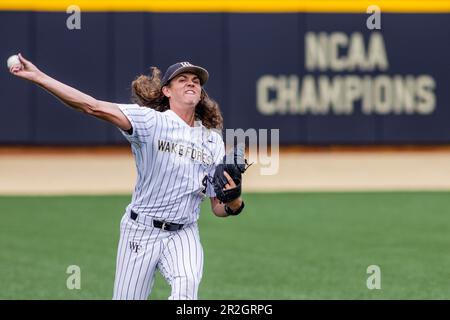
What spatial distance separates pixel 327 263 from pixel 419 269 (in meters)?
0.99

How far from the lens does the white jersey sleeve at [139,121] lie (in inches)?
257

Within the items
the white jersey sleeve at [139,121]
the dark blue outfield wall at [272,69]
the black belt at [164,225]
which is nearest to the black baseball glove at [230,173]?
the black belt at [164,225]

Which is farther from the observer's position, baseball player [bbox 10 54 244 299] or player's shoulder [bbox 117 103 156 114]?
baseball player [bbox 10 54 244 299]

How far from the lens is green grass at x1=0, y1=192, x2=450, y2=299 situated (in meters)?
10.1

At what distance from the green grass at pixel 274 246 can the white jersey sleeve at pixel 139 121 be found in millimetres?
3341

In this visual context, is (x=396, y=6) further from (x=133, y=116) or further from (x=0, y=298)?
(x=133, y=116)

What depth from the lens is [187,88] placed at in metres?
6.77

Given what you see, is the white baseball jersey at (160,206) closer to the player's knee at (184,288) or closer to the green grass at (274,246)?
the player's knee at (184,288)

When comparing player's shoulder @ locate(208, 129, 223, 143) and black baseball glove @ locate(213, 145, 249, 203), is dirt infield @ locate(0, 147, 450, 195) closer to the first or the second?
player's shoulder @ locate(208, 129, 223, 143)

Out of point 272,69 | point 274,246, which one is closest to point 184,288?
point 274,246

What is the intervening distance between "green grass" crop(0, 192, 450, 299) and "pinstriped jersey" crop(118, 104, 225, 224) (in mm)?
3040

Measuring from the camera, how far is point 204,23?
2306 cm

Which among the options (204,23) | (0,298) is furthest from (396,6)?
(0,298)

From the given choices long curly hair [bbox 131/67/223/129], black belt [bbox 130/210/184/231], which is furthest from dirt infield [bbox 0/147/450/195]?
black belt [bbox 130/210/184/231]
